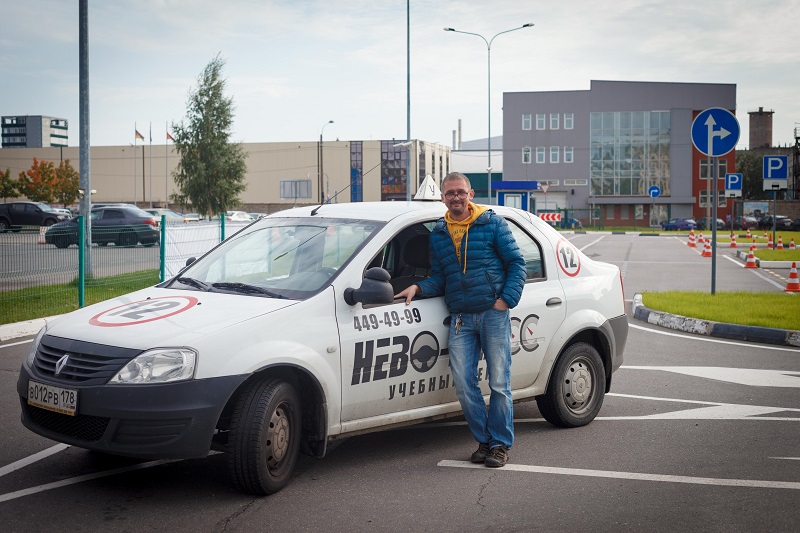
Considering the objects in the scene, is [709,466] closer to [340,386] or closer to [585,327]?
[585,327]

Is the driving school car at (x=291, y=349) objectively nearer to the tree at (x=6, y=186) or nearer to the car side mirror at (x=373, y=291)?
the car side mirror at (x=373, y=291)

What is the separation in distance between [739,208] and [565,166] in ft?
56.7

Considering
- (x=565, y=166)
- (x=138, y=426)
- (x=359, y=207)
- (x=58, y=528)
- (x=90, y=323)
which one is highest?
(x=565, y=166)

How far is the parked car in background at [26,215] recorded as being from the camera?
146ft

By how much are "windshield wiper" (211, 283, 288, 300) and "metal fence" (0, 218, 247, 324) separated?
20.9 feet

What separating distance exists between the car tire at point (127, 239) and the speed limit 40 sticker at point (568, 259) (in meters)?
9.65

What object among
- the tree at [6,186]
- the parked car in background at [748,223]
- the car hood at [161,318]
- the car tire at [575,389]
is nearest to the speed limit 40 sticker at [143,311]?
the car hood at [161,318]

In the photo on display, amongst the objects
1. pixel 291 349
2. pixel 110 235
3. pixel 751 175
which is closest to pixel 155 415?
pixel 291 349

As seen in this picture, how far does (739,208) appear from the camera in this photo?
278 ft

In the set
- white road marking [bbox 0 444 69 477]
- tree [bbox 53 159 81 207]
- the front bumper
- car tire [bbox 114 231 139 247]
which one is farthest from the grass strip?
tree [bbox 53 159 81 207]

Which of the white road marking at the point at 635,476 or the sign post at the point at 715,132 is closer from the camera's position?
the white road marking at the point at 635,476

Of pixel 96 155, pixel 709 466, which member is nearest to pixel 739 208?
pixel 96 155

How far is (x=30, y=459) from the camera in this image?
5.72 m

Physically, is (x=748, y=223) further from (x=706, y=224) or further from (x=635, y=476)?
(x=635, y=476)
